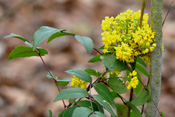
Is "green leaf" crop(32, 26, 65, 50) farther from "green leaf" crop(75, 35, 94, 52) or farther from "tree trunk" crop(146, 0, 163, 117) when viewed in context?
"tree trunk" crop(146, 0, 163, 117)

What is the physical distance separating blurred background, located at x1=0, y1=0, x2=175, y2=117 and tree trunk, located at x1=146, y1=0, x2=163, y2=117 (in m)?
1.64

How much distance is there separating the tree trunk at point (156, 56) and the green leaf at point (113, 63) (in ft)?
0.34

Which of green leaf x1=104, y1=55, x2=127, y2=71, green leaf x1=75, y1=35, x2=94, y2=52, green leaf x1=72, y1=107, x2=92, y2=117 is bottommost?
green leaf x1=72, y1=107, x2=92, y2=117

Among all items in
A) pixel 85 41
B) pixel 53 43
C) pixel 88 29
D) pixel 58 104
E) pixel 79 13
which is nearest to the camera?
pixel 85 41

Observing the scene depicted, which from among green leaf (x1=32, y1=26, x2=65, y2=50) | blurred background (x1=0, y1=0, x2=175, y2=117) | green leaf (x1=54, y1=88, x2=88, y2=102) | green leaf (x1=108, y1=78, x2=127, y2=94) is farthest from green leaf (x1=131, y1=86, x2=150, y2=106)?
blurred background (x1=0, y1=0, x2=175, y2=117)

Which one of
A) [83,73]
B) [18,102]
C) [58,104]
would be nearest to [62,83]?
[83,73]

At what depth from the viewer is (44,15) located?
3316 mm

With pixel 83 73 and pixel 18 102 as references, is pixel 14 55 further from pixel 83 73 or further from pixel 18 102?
pixel 18 102

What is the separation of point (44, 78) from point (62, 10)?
1.20 meters

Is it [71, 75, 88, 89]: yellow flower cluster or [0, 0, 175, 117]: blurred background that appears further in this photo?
[0, 0, 175, 117]: blurred background

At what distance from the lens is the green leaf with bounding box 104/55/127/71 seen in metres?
0.58

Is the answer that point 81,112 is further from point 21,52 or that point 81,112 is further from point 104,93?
point 21,52

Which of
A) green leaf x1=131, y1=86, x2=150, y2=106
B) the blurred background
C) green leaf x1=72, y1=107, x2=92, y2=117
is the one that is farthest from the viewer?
the blurred background

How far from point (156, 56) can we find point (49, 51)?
7.53ft
